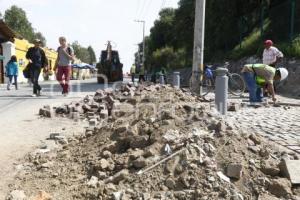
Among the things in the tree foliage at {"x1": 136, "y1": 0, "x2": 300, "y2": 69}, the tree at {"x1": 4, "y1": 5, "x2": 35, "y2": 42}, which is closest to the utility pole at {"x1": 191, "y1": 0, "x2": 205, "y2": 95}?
the tree foliage at {"x1": 136, "y1": 0, "x2": 300, "y2": 69}

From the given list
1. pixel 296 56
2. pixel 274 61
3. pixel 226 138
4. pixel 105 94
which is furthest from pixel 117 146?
pixel 296 56

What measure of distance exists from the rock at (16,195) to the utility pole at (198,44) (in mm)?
10002

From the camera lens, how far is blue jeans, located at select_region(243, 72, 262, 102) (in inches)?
444

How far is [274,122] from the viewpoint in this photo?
8273 millimetres

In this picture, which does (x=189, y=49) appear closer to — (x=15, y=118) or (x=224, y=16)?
(x=224, y=16)

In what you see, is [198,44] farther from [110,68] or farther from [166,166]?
[110,68]

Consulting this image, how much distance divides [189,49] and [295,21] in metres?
15.1

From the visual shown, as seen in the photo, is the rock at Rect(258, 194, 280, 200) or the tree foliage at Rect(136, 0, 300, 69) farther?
the tree foliage at Rect(136, 0, 300, 69)

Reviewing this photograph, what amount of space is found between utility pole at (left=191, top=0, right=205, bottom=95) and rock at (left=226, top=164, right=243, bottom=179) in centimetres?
974

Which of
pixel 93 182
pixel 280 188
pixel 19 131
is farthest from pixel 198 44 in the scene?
pixel 280 188

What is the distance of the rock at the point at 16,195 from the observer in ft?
13.4

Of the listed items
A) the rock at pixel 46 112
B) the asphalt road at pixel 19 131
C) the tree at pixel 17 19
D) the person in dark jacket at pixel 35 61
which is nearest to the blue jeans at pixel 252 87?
the asphalt road at pixel 19 131

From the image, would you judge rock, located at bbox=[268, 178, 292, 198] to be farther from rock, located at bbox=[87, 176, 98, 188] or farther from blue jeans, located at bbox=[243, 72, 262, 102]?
blue jeans, located at bbox=[243, 72, 262, 102]

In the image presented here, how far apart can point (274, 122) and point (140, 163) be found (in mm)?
4605
